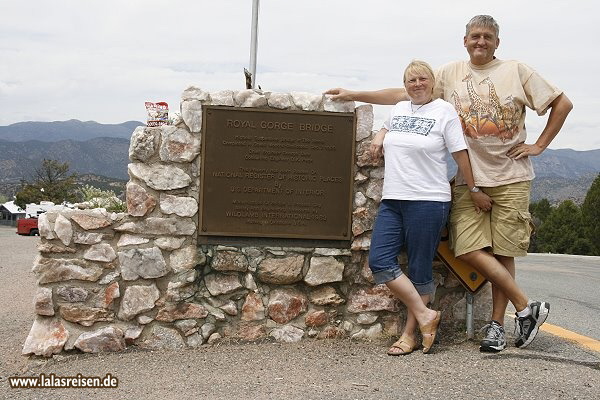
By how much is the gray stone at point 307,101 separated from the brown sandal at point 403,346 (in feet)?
6.06

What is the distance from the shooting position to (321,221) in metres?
4.84

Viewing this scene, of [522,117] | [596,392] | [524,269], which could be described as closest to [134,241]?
[522,117]

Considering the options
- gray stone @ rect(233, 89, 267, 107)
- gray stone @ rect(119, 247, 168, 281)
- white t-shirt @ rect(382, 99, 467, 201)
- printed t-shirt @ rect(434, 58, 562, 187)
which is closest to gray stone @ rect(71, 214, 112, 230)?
gray stone @ rect(119, 247, 168, 281)

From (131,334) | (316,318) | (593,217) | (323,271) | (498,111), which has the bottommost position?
(593,217)

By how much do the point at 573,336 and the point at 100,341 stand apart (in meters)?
3.98

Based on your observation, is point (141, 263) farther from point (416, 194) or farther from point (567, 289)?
point (567, 289)

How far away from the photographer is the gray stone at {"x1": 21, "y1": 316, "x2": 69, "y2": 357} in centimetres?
455

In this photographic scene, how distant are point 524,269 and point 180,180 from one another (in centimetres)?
868

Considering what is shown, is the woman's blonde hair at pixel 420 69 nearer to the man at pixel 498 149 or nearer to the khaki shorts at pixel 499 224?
the man at pixel 498 149

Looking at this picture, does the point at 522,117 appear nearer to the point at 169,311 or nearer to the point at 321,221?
the point at 321,221

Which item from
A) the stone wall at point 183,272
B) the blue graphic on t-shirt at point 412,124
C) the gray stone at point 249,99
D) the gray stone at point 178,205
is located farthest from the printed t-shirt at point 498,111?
the gray stone at point 178,205

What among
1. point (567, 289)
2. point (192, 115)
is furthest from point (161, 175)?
point (567, 289)

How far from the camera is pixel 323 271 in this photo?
4.81 metres

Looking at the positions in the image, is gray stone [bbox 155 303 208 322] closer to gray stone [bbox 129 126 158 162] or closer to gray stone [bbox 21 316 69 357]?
gray stone [bbox 21 316 69 357]
